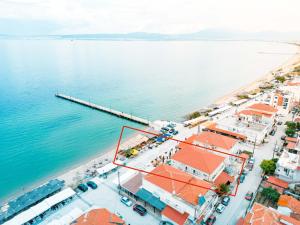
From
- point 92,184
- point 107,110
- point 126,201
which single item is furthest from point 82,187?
point 107,110

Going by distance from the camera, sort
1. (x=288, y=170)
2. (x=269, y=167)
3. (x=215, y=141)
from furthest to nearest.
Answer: (x=215, y=141), (x=269, y=167), (x=288, y=170)

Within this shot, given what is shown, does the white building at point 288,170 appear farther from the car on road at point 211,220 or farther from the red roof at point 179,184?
the car on road at point 211,220

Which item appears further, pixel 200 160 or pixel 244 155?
pixel 244 155

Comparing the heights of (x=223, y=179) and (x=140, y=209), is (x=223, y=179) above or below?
above

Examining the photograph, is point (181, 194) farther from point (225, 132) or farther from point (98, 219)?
point (225, 132)

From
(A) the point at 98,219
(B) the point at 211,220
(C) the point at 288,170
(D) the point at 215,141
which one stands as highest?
(D) the point at 215,141

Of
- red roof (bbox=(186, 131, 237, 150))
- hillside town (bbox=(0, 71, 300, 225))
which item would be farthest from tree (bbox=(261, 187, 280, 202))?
red roof (bbox=(186, 131, 237, 150))

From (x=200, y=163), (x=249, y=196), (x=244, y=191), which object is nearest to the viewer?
(x=249, y=196)
